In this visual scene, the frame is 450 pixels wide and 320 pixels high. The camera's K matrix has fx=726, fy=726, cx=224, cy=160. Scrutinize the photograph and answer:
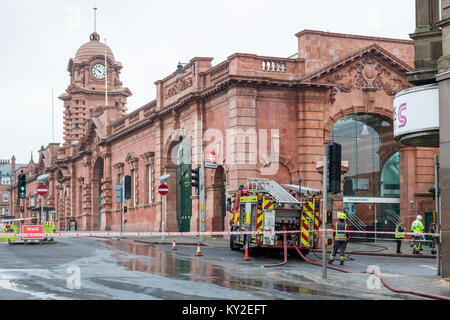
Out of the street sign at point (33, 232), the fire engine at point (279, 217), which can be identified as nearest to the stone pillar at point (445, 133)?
the fire engine at point (279, 217)

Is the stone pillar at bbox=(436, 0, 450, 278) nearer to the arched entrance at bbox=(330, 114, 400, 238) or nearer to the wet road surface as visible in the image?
the wet road surface

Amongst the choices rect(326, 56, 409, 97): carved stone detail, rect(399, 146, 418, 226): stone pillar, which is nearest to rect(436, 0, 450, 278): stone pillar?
rect(326, 56, 409, 97): carved stone detail

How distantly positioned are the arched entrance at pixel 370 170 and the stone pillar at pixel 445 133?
24.8m

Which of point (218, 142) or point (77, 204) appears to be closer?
point (218, 142)

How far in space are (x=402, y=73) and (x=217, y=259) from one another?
74.8ft

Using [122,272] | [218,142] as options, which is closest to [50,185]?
[218,142]

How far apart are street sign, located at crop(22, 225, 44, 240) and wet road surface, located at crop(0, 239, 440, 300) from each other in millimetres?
9106

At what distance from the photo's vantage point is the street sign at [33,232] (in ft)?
109

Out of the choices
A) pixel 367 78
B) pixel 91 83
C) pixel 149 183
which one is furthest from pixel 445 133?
pixel 91 83

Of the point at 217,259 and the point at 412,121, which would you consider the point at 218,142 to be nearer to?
the point at 217,259

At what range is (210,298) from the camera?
1282 cm

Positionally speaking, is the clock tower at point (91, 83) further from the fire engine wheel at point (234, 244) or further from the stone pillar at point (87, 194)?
the fire engine wheel at point (234, 244)

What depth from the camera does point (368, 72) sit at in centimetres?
4144

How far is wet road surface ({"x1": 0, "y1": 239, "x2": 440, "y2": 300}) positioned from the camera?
13.3m
